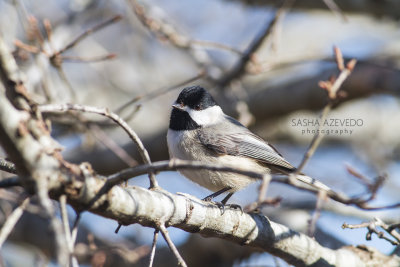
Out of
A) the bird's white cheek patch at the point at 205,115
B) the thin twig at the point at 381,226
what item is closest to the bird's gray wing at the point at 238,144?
the bird's white cheek patch at the point at 205,115

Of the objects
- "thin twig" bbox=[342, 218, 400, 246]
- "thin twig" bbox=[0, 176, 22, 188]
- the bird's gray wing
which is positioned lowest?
"thin twig" bbox=[342, 218, 400, 246]

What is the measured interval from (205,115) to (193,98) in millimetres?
191

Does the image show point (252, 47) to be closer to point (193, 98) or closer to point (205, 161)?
point (193, 98)

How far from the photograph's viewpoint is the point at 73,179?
1.87 metres

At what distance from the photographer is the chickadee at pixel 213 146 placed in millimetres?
3682

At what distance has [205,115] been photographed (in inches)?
162

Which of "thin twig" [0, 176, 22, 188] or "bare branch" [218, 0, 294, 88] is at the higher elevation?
"bare branch" [218, 0, 294, 88]

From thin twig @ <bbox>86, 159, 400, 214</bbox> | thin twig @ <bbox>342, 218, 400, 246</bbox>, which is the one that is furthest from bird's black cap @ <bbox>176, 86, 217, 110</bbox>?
thin twig @ <bbox>86, 159, 400, 214</bbox>

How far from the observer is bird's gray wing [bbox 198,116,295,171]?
380 cm

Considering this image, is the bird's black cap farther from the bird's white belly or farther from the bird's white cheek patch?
the bird's white belly

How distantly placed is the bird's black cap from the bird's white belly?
0.28 metres

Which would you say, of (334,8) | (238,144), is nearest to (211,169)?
(238,144)

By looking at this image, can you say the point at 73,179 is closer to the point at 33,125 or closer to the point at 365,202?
the point at 33,125

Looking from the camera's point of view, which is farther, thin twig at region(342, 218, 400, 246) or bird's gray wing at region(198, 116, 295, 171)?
bird's gray wing at region(198, 116, 295, 171)
